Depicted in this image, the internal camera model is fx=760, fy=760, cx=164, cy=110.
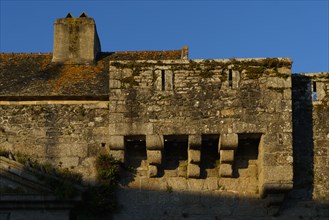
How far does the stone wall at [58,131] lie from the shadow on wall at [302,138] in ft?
10.8

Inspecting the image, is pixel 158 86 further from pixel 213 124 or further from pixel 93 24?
pixel 93 24

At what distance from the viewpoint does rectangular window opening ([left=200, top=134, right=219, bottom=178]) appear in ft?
42.5

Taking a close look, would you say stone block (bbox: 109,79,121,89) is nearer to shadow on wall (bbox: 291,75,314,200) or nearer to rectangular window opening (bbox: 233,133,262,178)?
rectangular window opening (bbox: 233,133,262,178)

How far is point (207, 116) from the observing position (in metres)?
12.7

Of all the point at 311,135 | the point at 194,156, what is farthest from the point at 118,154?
the point at 311,135

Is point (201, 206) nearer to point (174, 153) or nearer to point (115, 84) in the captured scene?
point (174, 153)

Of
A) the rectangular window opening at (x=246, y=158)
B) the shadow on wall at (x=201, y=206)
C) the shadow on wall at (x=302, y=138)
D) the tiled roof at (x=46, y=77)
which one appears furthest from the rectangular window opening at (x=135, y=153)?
the shadow on wall at (x=302, y=138)

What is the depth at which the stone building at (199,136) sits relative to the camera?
41.5 ft

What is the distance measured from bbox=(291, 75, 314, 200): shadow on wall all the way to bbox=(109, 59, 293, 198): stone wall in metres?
0.56

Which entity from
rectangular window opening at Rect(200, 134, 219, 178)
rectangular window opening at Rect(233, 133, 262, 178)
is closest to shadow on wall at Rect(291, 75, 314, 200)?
rectangular window opening at Rect(233, 133, 262, 178)

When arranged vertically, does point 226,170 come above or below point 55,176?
above

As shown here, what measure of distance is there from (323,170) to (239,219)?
169cm

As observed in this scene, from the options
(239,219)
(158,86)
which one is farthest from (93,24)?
(239,219)

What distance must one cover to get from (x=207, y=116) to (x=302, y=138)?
1.77m
